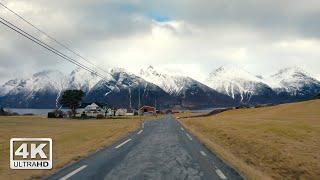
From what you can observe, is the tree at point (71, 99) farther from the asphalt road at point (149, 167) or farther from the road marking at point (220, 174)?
the road marking at point (220, 174)

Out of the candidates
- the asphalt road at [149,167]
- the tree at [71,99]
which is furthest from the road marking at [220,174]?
the tree at [71,99]

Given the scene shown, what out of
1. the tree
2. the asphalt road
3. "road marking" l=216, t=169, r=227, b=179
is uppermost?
the tree

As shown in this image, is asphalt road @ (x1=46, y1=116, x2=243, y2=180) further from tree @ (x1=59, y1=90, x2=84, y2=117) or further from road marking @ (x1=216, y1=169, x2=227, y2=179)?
tree @ (x1=59, y1=90, x2=84, y2=117)

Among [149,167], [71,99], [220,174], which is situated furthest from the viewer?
[71,99]

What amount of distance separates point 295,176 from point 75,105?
176668mm

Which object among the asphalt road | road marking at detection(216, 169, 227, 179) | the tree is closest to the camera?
road marking at detection(216, 169, 227, 179)

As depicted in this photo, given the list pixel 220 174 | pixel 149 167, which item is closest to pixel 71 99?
pixel 149 167

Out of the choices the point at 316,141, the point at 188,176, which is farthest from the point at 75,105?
the point at 188,176

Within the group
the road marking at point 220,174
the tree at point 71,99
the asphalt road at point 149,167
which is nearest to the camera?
the road marking at point 220,174

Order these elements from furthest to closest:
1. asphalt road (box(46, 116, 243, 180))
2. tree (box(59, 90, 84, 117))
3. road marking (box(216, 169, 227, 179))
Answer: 1. tree (box(59, 90, 84, 117))
2. asphalt road (box(46, 116, 243, 180))
3. road marking (box(216, 169, 227, 179))

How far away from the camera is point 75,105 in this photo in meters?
190

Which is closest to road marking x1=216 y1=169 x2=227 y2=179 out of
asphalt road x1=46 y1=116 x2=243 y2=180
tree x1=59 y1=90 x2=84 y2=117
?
asphalt road x1=46 y1=116 x2=243 y2=180

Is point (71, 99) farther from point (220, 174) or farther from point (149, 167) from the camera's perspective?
point (220, 174)

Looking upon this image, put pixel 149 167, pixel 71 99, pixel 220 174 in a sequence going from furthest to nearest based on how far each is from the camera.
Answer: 1. pixel 71 99
2. pixel 149 167
3. pixel 220 174
